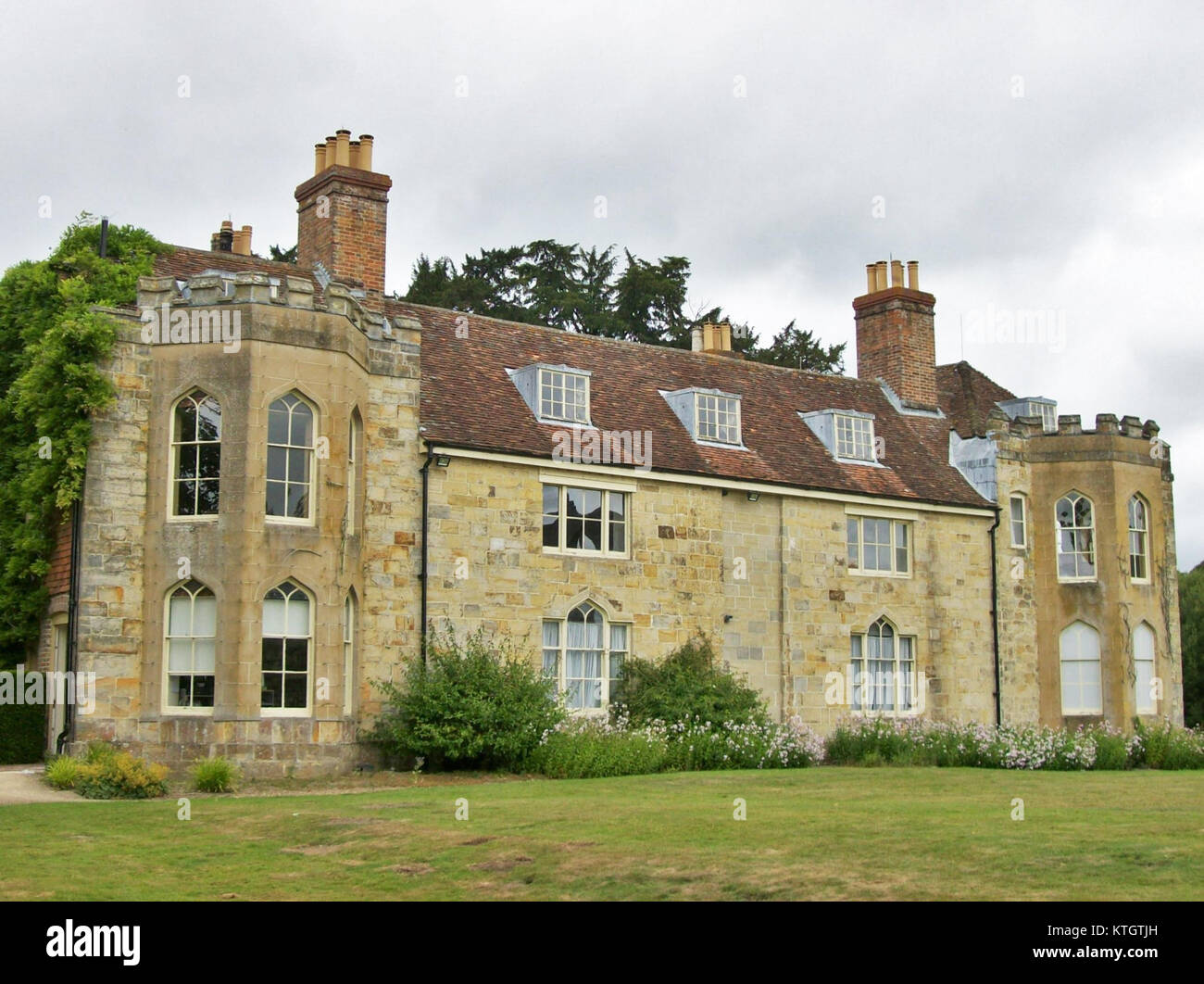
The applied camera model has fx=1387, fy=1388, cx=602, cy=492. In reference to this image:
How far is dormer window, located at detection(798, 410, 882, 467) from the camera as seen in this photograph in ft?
96.8

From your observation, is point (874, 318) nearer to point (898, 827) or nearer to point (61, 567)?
point (61, 567)

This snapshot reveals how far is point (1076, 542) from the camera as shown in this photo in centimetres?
3122

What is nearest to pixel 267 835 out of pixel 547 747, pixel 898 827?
pixel 898 827

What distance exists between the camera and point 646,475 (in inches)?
992

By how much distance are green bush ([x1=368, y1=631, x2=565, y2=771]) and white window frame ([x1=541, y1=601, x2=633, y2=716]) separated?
1.94 m

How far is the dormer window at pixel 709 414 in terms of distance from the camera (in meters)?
27.4

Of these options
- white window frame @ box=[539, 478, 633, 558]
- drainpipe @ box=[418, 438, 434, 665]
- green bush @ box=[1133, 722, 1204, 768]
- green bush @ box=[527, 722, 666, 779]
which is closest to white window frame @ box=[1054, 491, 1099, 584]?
green bush @ box=[1133, 722, 1204, 768]

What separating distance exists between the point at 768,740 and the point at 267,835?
36.2ft

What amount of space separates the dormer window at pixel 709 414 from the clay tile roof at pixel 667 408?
0.70ft

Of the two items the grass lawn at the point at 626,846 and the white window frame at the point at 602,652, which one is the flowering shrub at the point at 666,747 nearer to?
the white window frame at the point at 602,652

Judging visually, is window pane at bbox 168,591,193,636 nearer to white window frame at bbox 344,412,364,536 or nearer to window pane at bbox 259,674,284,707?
window pane at bbox 259,674,284,707

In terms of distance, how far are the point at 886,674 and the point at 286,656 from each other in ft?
43.8

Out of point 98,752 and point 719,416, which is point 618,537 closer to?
point 719,416
